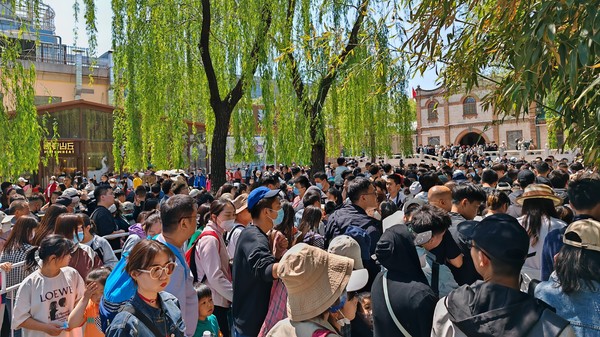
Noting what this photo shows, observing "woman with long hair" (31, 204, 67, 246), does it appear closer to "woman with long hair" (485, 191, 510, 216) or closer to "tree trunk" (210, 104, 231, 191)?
"woman with long hair" (485, 191, 510, 216)

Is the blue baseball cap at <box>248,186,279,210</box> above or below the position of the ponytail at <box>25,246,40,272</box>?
above

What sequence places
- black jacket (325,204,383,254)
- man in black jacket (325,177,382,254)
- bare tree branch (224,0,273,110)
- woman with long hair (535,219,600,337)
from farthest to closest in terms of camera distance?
bare tree branch (224,0,273,110) < man in black jacket (325,177,382,254) < black jacket (325,204,383,254) < woman with long hair (535,219,600,337)

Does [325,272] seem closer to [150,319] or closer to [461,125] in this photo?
[150,319]

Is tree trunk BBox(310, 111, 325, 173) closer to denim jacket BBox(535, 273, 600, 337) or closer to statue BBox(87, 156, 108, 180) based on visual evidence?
denim jacket BBox(535, 273, 600, 337)

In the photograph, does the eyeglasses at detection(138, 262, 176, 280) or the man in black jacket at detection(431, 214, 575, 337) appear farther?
the eyeglasses at detection(138, 262, 176, 280)

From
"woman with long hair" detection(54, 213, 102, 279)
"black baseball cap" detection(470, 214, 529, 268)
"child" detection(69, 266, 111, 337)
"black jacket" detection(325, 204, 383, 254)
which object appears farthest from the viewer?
"black jacket" detection(325, 204, 383, 254)

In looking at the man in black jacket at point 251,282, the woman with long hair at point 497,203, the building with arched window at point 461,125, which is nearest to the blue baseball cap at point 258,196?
the man in black jacket at point 251,282

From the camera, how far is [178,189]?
793 centimetres

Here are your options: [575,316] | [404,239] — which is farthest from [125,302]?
[575,316]

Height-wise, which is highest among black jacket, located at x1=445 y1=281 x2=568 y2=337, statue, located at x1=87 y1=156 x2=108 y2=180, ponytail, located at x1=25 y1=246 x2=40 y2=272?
statue, located at x1=87 y1=156 x2=108 y2=180

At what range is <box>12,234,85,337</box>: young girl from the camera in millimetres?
3883

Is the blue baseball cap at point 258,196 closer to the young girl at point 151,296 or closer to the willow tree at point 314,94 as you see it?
the young girl at point 151,296

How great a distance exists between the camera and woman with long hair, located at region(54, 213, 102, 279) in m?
4.54

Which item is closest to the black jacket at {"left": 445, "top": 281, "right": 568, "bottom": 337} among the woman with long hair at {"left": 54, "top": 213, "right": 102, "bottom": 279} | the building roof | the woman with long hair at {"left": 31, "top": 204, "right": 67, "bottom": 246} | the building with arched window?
the woman with long hair at {"left": 54, "top": 213, "right": 102, "bottom": 279}
